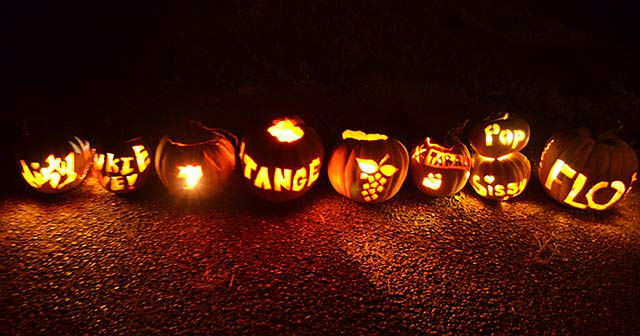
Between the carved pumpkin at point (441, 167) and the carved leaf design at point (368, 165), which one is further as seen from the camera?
the carved pumpkin at point (441, 167)

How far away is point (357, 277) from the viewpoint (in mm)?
2809

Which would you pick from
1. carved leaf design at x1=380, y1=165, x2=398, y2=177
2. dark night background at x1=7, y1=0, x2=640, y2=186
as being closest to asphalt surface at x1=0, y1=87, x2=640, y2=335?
carved leaf design at x1=380, y1=165, x2=398, y2=177

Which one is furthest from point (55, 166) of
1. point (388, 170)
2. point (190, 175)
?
point (388, 170)

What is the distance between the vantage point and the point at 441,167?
358 centimetres

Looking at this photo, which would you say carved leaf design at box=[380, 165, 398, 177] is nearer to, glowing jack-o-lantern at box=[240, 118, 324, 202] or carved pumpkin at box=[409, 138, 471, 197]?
carved pumpkin at box=[409, 138, 471, 197]

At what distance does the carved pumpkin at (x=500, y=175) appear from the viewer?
3656mm

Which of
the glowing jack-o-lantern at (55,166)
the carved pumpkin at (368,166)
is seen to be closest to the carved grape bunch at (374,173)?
the carved pumpkin at (368,166)

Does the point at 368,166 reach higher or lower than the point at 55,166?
higher

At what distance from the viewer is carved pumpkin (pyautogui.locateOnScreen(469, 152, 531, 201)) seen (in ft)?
12.0

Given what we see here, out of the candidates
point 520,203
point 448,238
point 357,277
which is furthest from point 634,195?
point 357,277

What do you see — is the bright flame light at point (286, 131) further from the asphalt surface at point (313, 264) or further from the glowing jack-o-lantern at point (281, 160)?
the asphalt surface at point (313, 264)

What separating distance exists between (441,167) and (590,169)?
1.22 m

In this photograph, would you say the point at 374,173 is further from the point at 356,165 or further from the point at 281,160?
the point at 281,160

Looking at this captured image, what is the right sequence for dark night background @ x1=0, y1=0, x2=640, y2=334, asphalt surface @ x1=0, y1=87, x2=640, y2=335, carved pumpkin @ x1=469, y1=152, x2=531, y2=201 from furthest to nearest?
1. carved pumpkin @ x1=469, y1=152, x2=531, y2=201
2. dark night background @ x1=0, y1=0, x2=640, y2=334
3. asphalt surface @ x1=0, y1=87, x2=640, y2=335
